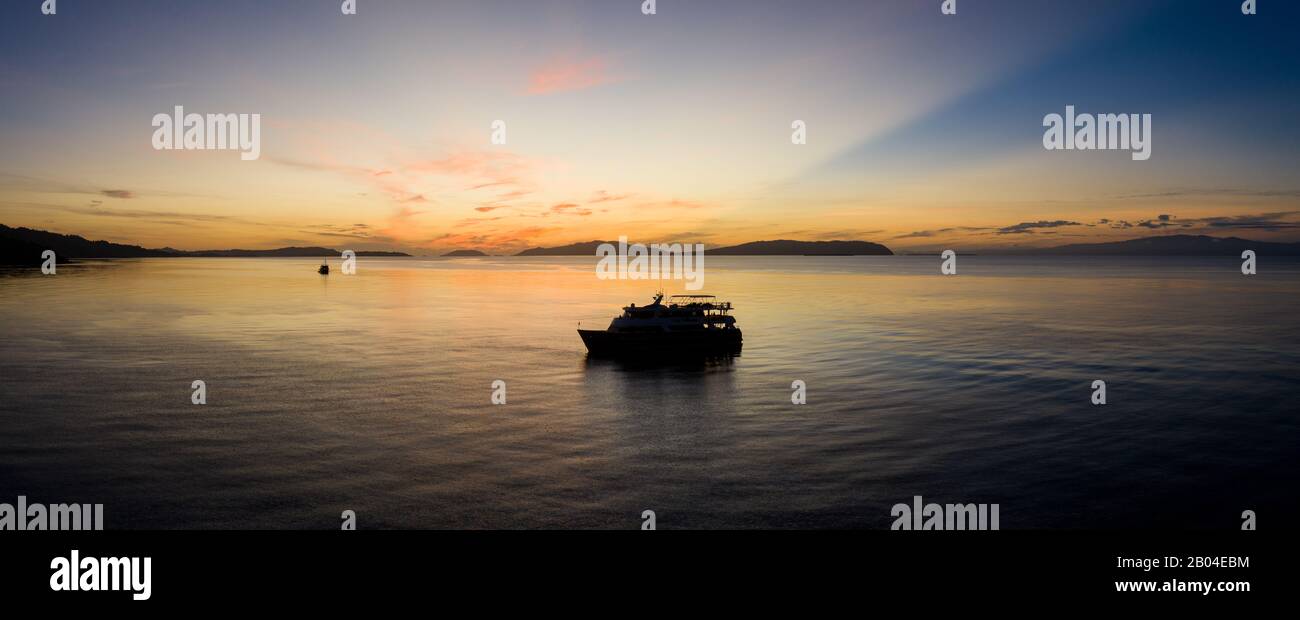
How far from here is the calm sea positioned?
24047 millimetres

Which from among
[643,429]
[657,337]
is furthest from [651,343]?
[643,429]

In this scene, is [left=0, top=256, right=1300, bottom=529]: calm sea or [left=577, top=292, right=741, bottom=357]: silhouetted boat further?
[left=577, top=292, right=741, bottom=357]: silhouetted boat

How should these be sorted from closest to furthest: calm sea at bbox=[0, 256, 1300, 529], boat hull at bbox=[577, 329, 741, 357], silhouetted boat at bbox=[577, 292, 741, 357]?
calm sea at bbox=[0, 256, 1300, 529]
boat hull at bbox=[577, 329, 741, 357]
silhouetted boat at bbox=[577, 292, 741, 357]

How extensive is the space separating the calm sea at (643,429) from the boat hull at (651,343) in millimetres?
2249

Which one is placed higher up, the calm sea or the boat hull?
the boat hull

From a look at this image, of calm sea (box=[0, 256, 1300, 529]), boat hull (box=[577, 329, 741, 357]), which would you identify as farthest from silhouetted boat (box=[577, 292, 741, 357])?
calm sea (box=[0, 256, 1300, 529])

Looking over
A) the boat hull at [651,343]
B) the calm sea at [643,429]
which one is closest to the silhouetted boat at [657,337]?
the boat hull at [651,343]

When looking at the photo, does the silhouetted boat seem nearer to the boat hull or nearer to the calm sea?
the boat hull

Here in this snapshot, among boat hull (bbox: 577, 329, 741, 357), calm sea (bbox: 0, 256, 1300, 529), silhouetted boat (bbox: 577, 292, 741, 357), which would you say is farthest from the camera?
silhouetted boat (bbox: 577, 292, 741, 357)

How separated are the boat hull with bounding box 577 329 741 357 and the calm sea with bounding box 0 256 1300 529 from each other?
225 cm

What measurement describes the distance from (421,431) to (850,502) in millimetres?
20571
